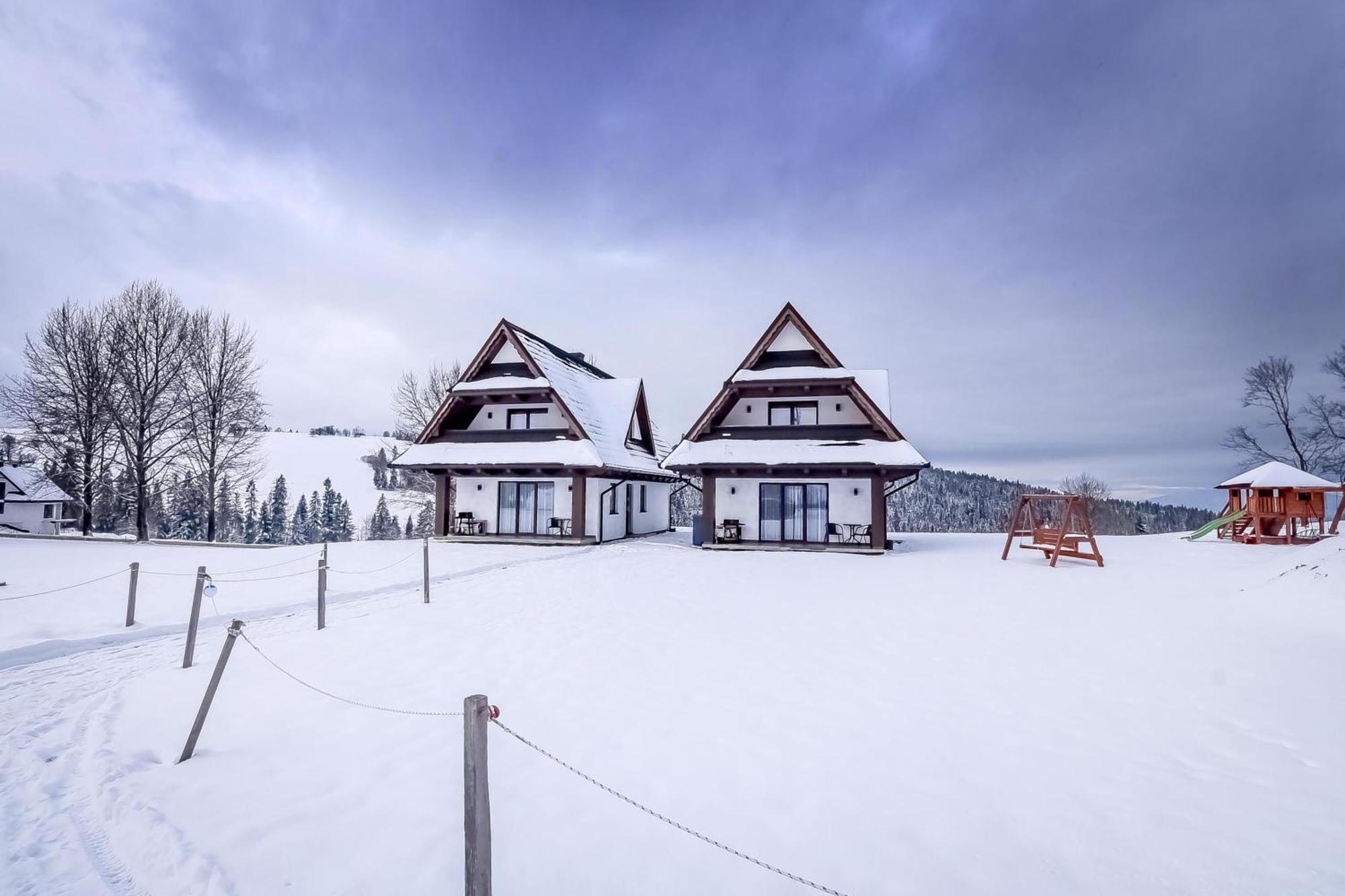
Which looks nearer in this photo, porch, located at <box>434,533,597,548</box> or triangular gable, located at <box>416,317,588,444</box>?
porch, located at <box>434,533,597,548</box>

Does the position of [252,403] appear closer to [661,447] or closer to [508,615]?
[661,447]

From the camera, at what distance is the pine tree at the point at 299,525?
182 feet

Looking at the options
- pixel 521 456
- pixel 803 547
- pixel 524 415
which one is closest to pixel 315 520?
pixel 524 415

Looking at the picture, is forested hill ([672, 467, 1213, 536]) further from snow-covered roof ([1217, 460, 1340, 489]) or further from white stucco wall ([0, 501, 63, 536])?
white stucco wall ([0, 501, 63, 536])

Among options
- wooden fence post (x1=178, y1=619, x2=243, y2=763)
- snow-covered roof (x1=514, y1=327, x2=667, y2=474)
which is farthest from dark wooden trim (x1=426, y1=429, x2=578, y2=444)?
wooden fence post (x1=178, y1=619, x2=243, y2=763)

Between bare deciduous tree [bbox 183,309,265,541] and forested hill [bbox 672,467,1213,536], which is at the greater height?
bare deciduous tree [bbox 183,309,265,541]

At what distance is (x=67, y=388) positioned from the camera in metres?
22.0

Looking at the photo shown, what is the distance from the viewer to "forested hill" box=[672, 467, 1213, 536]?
225 ft

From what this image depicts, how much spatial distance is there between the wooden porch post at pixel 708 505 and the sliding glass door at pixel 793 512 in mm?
1699

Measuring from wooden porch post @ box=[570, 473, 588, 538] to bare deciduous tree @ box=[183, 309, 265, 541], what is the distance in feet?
53.5

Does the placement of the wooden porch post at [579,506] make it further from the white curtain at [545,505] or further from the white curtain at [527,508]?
the white curtain at [527,508]

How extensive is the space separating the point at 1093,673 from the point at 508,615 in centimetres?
773

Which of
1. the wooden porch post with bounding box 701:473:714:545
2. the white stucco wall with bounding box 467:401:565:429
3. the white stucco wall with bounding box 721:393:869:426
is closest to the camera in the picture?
the white stucco wall with bounding box 721:393:869:426

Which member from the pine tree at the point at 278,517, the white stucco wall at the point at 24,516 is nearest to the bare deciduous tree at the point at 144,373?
the white stucco wall at the point at 24,516
